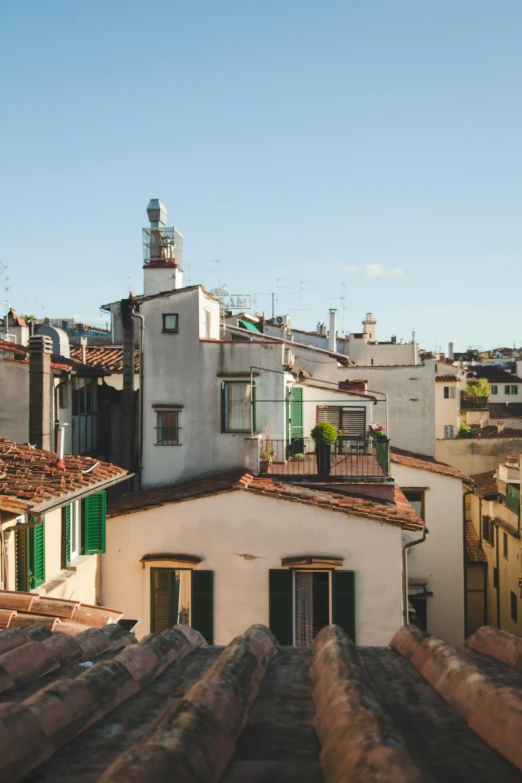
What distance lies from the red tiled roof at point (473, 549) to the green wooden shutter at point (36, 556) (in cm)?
1799

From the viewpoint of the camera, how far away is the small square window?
19.9 metres

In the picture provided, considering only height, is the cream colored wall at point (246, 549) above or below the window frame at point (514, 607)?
above

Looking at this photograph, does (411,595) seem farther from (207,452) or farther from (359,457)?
(207,452)

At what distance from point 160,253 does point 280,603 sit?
13.7 m

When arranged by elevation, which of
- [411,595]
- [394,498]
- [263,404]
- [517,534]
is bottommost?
[411,595]

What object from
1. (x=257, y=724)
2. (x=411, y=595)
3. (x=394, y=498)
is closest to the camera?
(x=257, y=724)

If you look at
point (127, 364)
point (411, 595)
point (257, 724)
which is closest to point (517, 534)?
point (411, 595)

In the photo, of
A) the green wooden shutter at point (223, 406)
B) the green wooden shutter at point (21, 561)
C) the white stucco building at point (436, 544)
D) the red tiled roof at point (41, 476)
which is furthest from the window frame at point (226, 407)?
the green wooden shutter at point (21, 561)

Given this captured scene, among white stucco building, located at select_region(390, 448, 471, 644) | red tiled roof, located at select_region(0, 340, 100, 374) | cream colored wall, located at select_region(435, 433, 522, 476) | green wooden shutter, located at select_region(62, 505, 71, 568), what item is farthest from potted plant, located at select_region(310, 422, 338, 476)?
cream colored wall, located at select_region(435, 433, 522, 476)

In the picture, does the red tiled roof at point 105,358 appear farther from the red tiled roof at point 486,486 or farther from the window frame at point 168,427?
the red tiled roof at point 486,486

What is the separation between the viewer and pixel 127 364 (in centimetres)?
2166

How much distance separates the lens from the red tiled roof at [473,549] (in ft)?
85.4

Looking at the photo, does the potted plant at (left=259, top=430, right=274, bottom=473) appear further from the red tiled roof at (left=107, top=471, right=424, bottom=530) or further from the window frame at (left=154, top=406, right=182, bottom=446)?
the window frame at (left=154, top=406, right=182, bottom=446)

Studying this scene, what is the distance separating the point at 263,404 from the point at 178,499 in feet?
17.1
